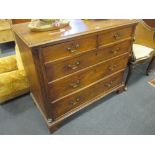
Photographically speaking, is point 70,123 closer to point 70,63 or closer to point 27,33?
point 70,63

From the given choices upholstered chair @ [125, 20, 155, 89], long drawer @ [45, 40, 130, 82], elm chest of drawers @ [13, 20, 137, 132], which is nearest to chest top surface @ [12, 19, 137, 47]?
elm chest of drawers @ [13, 20, 137, 132]

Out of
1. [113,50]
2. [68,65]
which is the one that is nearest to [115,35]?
[113,50]

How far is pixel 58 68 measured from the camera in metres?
1.19

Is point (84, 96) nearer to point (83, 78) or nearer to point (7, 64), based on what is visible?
point (83, 78)

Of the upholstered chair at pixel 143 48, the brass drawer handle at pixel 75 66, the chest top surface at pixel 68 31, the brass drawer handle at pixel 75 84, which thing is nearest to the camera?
the chest top surface at pixel 68 31

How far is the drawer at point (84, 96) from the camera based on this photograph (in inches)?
56.8

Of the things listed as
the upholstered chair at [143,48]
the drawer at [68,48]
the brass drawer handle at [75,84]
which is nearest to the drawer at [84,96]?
the brass drawer handle at [75,84]

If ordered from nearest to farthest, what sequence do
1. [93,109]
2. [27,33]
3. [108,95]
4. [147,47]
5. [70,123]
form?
1. [27,33]
2. [70,123]
3. [93,109]
4. [108,95]
5. [147,47]

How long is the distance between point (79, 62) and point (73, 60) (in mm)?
77

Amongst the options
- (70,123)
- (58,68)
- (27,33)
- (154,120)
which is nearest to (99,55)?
(58,68)

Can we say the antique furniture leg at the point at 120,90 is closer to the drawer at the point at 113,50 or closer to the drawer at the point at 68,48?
the drawer at the point at 113,50

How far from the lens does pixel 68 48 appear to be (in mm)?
1147

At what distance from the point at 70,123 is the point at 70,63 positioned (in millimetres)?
736

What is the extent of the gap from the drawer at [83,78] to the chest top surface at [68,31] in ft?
1.20
